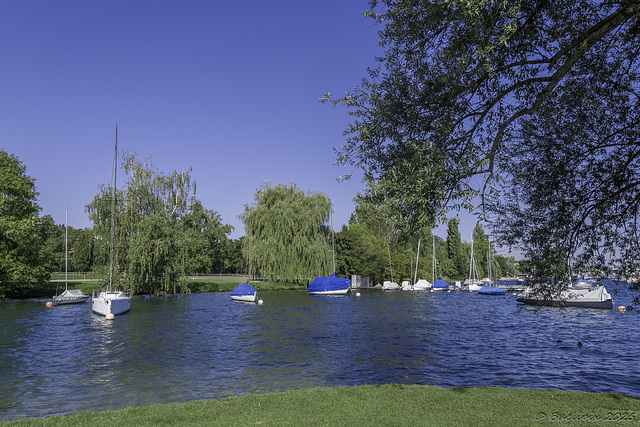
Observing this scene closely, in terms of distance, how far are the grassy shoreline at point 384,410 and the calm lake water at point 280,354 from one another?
2524mm

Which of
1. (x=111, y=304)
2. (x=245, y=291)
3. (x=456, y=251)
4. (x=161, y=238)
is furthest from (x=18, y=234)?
(x=456, y=251)

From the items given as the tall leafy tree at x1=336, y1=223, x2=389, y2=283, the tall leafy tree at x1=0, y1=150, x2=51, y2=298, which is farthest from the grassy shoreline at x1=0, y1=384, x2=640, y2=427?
the tall leafy tree at x1=336, y1=223, x2=389, y2=283

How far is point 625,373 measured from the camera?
53.2 feet

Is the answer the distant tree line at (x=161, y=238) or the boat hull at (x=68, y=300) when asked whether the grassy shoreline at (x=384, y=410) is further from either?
the boat hull at (x=68, y=300)

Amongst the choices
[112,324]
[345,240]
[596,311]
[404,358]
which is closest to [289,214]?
[345,240]

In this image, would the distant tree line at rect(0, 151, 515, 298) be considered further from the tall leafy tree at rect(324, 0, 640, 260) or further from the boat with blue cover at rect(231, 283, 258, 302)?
the tall leafy tree at rect(324, 0, 640, 260)

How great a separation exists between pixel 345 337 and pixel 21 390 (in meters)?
14.6

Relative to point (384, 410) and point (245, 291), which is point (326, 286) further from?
point (384, 410)

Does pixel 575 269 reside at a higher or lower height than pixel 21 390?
higher

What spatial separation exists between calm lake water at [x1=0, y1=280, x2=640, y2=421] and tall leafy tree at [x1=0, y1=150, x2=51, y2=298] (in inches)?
371

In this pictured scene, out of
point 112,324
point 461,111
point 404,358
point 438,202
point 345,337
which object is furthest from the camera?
point 112,324

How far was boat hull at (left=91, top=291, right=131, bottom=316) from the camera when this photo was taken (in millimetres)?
33625

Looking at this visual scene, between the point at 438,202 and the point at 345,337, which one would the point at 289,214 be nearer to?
the point at 345,337

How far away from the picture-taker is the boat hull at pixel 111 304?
33.6 m
